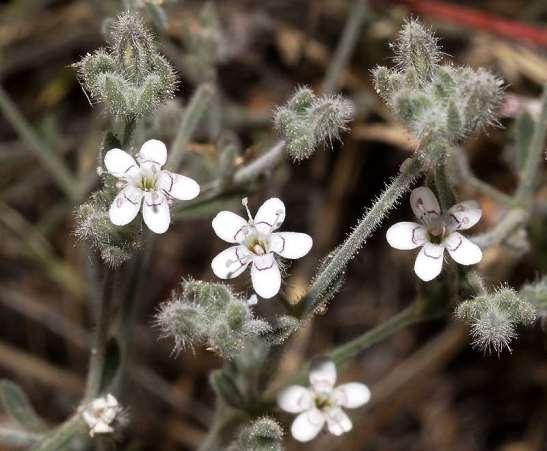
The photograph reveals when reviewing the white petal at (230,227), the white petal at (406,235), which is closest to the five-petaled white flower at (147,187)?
the white petal at (230,227)

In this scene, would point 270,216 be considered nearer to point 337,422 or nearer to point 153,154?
point 153,154

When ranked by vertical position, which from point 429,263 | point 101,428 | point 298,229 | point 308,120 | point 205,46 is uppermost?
point 298,229

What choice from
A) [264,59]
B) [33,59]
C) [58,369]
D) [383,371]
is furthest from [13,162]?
[383,371]

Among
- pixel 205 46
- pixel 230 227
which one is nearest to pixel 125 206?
pixel 230 227

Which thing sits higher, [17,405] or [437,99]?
[437,99]

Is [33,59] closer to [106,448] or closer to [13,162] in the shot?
[13,162]

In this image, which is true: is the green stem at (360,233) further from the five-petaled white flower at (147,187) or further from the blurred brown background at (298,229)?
the blurred brown background at (298,229)
